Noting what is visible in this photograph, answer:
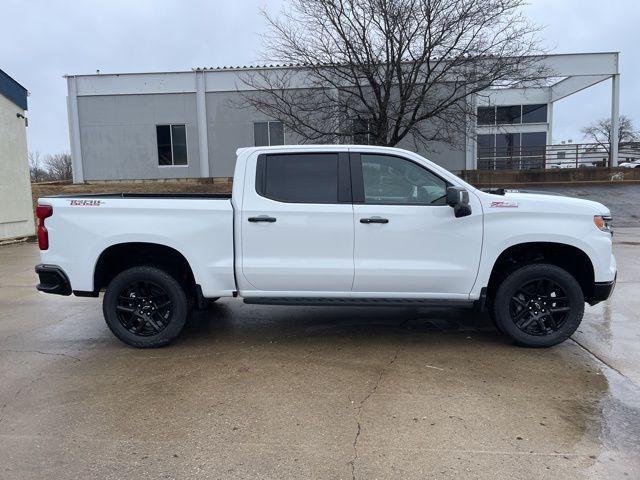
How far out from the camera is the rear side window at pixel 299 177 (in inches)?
199

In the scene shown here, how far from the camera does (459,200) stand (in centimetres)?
465

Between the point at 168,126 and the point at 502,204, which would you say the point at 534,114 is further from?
the point at 502,204

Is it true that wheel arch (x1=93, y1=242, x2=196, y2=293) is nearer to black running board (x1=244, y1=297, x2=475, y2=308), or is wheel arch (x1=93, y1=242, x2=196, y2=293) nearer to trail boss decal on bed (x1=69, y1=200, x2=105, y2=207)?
trail boss decal on bed (x1=69, y1=200, x2=105, y2=207)

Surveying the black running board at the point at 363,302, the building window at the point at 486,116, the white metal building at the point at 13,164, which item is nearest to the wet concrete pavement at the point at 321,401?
the black running board at the point at 363,302

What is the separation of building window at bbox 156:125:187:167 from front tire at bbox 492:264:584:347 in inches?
844

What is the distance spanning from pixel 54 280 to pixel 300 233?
8.19ft

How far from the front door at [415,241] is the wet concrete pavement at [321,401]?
695 millimetres

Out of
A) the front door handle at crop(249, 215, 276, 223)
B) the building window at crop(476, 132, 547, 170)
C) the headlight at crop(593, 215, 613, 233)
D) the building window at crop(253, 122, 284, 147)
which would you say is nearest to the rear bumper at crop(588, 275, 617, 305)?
the headlight at crop(593, 215, 613, 233)

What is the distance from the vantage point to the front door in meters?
4.88

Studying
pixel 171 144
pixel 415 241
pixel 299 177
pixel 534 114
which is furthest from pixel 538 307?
pixel 534 114

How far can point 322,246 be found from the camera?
4957mm

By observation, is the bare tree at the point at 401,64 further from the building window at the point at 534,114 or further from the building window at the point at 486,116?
the building window at the point at 534,114

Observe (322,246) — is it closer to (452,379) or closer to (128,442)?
(452,379)

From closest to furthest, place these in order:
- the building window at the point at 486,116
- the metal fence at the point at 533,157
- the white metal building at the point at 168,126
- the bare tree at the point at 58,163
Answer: the building window at the point at 486,116 < the white metal building at the point at 168,126 < the metal fence at the point at 533,157 < the bare tree at the point at 58,163
